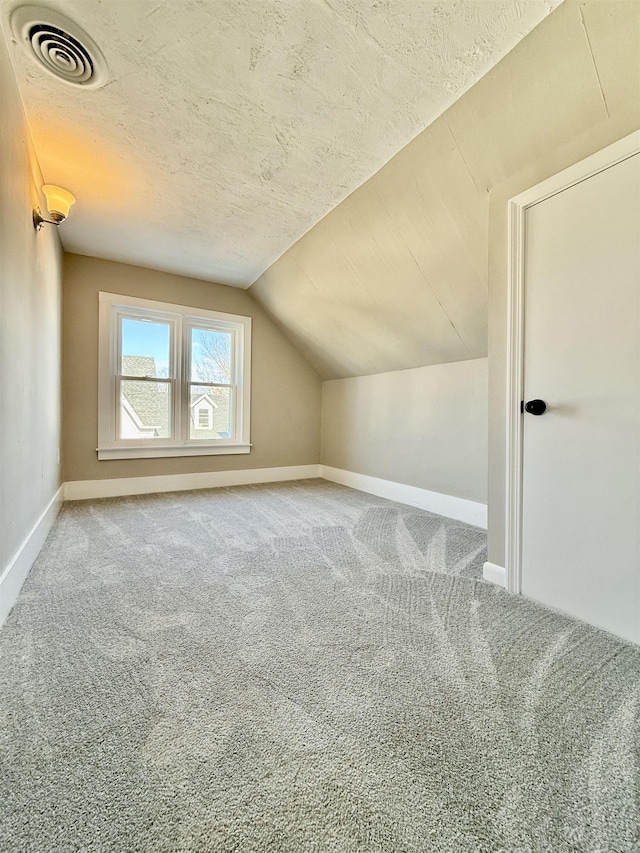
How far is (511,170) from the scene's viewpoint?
1738 mm

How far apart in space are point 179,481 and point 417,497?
2.54 metres

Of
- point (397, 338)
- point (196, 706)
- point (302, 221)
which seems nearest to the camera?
point (196, 706)

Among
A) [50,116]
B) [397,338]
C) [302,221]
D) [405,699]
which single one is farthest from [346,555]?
[50,116]

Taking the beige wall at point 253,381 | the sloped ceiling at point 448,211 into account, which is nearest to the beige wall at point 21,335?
the beige wall at point 253,381

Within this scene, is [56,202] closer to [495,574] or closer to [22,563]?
[22,563]

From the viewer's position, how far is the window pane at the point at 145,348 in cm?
369

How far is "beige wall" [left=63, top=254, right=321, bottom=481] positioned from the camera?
11.2 ft

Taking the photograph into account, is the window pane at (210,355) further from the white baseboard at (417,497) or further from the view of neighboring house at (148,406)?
the white baseboard at (417,497)

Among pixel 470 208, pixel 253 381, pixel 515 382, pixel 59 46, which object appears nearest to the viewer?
pixel 59 46

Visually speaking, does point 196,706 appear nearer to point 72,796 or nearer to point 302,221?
point 72,796

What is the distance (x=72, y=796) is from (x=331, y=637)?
2.68 ft

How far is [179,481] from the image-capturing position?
3.92 meters

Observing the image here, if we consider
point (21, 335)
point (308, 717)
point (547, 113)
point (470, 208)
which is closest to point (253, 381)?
point (21, 335)

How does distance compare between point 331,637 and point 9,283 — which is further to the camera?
point 9,283
